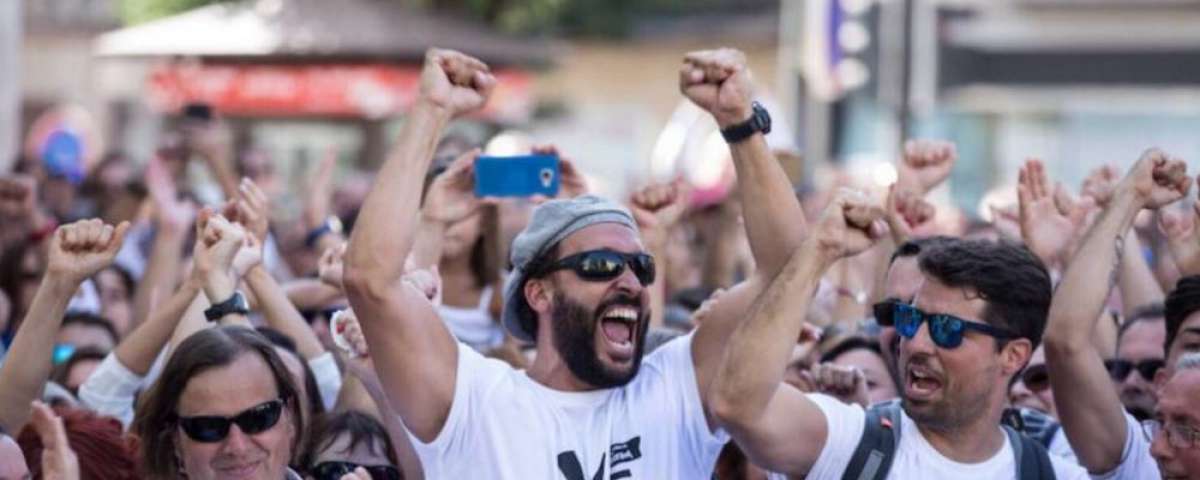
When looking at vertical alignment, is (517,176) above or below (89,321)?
above

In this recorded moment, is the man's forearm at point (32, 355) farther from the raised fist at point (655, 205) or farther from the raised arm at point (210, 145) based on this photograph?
the raised arm at point (210, 145)

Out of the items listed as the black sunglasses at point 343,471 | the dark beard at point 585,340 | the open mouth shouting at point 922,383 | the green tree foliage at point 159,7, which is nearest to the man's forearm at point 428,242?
the black sunglasses at point 343,471

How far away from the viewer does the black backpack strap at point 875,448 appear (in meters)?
5.89

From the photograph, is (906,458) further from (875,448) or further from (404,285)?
(404,285)

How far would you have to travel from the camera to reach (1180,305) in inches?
276

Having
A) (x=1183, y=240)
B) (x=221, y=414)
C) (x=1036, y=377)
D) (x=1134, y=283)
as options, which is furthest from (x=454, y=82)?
(x=1134, y=283)

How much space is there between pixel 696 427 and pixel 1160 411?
3.73ft

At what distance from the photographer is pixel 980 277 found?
20.0 feet

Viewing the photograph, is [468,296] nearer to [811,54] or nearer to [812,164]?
[811,54]

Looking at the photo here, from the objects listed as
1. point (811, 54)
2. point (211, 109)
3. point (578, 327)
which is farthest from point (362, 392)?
point (811, 54)

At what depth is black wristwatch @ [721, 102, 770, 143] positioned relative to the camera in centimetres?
617

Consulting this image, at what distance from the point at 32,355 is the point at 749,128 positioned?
206 centimetres

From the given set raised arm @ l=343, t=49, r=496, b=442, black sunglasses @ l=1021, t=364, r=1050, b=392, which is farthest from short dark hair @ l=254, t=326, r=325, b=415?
black sunglasses @ l=1021, t=364, r=1050, b=392

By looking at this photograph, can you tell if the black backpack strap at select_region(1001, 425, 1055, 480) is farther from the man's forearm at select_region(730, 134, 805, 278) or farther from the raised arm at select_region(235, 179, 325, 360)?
the raised arm at select_region(235, 179, 325, 360)
